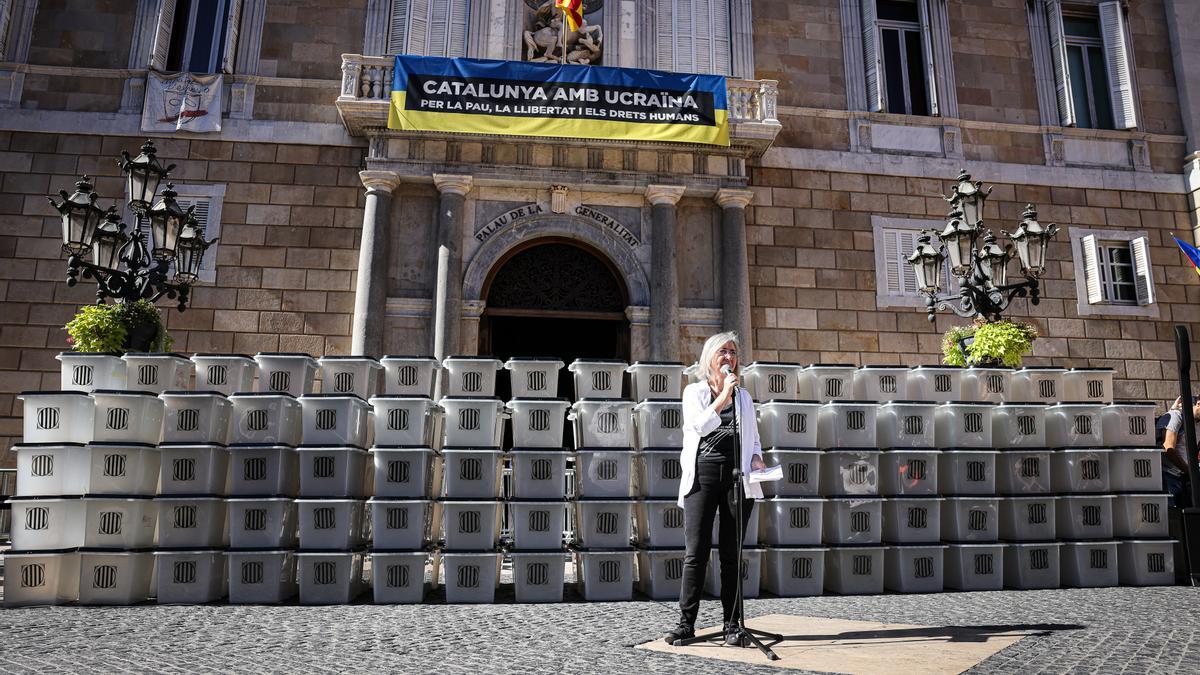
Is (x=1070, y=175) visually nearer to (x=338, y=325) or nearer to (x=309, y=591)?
(x=338, y=325)

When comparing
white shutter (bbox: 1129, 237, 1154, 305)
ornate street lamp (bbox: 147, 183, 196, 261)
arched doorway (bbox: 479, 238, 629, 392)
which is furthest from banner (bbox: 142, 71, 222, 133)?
white shutter (bbox: 1129, 237, 1154, 305)

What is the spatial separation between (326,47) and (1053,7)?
45.3 feet

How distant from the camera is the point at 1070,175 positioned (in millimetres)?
14625

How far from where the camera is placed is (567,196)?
13.1 meters

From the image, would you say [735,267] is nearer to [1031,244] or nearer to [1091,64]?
[1031,244]

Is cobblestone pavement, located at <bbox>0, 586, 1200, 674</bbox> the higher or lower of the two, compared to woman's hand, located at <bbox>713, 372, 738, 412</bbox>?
lower

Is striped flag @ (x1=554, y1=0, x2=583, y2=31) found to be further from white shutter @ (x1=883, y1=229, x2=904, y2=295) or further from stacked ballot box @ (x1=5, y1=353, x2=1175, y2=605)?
stacked ballot box @ (x1=5, y1=353, x2=1175, y2=605)

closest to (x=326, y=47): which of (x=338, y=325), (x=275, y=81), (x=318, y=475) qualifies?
(x=275, y=81)

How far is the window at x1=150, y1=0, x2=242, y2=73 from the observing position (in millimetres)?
13359

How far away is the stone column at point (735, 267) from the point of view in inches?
507

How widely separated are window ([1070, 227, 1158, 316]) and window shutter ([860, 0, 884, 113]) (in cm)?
437

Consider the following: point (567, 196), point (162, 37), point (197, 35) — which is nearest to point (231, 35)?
point (197, 35)

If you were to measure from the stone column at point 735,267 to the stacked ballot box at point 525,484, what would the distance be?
18.4 ft

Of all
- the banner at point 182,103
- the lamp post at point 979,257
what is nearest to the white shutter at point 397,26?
the banner at point 182,103
